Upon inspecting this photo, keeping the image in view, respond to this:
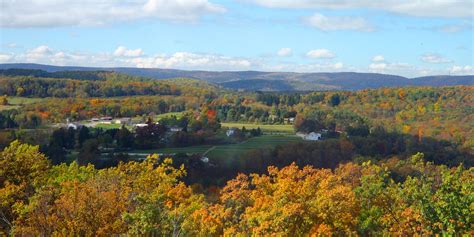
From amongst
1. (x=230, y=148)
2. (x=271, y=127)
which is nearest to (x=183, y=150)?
(x=230, y=148)

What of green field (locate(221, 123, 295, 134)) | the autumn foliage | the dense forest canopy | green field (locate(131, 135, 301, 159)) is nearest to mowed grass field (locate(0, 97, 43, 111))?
the dense forest canopy

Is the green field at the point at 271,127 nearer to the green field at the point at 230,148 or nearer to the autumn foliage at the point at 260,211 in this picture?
the green field at the point at 230,148

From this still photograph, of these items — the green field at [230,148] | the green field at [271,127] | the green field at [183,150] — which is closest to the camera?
the green field at [230,148]

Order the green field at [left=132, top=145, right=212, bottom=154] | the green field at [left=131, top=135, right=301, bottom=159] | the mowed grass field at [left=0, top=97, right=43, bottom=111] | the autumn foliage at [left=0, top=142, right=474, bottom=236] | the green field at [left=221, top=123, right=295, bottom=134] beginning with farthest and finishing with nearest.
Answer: the mowed grass field at [left=0, top=97, right=43, bottom=111] < the green field at [left=221, top=123, right=295, bottom=134] < the green field at [left=132, top=145, right=212, bottom=154] < the green field at [left=131, top=135, right=301, bottom=159] < the autumn foliage at [left=0, top=142, right=474, bottom=236]

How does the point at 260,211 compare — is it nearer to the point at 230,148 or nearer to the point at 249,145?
the point at 230,148

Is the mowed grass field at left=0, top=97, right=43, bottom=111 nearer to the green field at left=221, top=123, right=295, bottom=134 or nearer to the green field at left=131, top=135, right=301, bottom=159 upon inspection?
the green field at left=221, top=123, right=295, bottom=134

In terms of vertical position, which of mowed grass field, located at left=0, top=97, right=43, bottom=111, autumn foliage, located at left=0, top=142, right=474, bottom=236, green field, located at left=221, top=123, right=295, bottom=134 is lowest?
green field, located at left=221, top=123, right=295, bottom=134

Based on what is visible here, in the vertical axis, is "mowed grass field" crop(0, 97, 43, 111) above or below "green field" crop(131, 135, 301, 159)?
above

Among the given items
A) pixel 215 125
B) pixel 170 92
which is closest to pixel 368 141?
pixel 215 125

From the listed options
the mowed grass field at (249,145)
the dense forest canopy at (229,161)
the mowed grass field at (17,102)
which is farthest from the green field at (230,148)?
the mowed grass field at (17,102)
